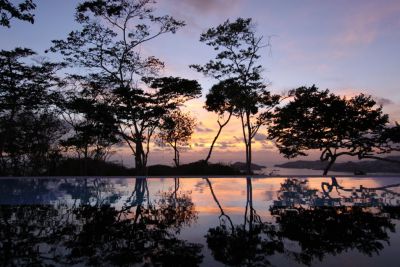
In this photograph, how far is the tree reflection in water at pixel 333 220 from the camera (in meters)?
3.82

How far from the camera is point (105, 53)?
63.4ft

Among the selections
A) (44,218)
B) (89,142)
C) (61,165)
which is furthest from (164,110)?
(44,218)

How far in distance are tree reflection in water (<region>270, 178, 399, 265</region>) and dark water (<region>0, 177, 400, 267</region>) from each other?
14mm

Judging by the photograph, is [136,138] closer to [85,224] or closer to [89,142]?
[89,142]

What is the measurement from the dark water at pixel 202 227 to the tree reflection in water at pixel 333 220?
1 cm

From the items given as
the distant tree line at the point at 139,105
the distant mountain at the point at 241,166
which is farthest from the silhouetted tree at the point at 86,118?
the distant mountain at the point at 241,166

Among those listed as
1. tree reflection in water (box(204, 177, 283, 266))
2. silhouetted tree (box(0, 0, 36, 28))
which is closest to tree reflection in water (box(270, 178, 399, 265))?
tree reflection in water (box(204, 177, 283, 266))

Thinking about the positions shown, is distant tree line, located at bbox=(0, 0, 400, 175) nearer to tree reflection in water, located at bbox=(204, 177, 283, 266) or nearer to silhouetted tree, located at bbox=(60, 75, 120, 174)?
silhouetted tree, located at bbox=(60, 75, 120, 174)

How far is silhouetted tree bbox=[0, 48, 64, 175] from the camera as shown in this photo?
18328 millimetres

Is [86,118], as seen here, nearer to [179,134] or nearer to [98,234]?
[179,134]

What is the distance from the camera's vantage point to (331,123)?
20.8m

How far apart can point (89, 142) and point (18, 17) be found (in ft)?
43.6

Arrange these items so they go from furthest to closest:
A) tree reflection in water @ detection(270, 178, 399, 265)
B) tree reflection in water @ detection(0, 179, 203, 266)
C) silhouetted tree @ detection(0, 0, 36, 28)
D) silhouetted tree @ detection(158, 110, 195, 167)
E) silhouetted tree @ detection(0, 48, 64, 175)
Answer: silhouetted tree @ detection(158, 110, 195, 167), silhouetted tree @ detection(0, 48, 64, 175), silhouetted tree @ detection(0, 0, 36, 28), tree reflection in water @ detection(270, 178, 399, 265), tree reflection in water @ detection(0, 179, 203, 266)

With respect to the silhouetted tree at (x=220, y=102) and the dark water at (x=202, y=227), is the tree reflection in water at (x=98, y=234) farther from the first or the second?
the silhouetted tree at (x=220, y=102)
